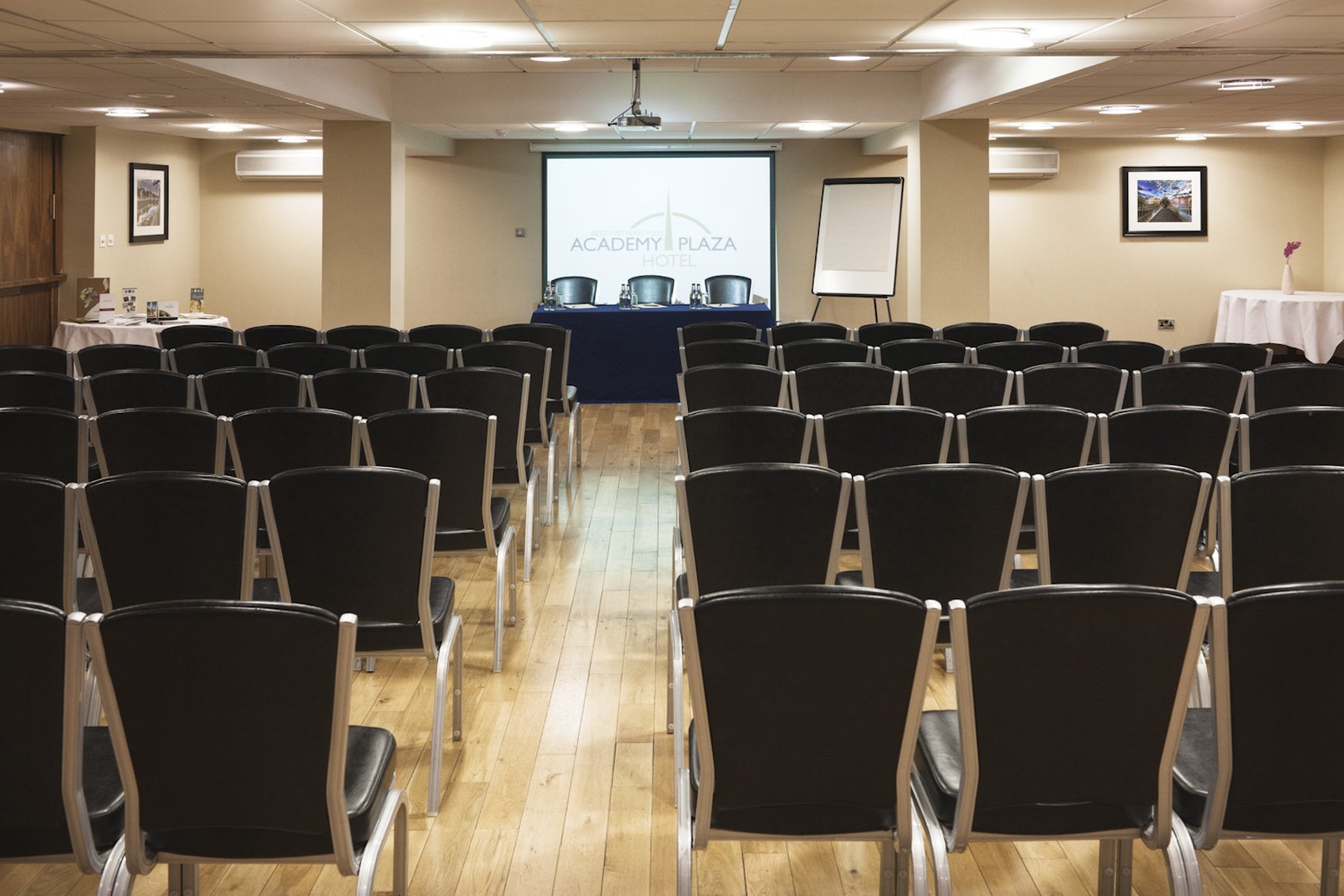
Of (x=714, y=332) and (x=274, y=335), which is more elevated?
(x=714, y=332)

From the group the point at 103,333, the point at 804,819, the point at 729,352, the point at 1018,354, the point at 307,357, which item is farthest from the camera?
the point at 103,333

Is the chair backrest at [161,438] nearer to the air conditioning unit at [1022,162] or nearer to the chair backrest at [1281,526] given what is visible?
the chair backrest at [1281,526]

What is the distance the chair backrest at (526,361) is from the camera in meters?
7.25

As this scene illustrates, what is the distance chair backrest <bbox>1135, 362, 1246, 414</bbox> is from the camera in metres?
6.19

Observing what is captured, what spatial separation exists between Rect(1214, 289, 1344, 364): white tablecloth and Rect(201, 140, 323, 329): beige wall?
1108cm

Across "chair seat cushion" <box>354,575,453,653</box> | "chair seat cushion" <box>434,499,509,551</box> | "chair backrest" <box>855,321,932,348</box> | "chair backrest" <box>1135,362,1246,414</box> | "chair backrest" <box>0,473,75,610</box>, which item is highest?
"chair backrest" <box>855,321,932,348</box>

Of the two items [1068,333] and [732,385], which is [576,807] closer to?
[732,385]

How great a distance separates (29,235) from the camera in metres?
13.6

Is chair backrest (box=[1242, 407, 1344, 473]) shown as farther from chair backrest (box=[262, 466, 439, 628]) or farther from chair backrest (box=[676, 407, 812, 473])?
chair backrest (box=[262, 466, 439, 628])

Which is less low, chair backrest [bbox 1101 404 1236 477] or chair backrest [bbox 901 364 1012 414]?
chair backrest [bbox 901 364 1012 414]

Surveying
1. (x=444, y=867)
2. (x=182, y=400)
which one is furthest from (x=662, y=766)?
(x=182, y=400)

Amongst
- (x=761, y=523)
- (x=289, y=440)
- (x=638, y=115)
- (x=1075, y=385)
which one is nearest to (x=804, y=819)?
(x=761, y=523)

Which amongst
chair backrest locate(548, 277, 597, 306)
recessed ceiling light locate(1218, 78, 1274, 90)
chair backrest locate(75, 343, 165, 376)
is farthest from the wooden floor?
chair backrest locate(548, 277, 597, 306)

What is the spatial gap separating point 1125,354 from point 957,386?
176 centimetres
